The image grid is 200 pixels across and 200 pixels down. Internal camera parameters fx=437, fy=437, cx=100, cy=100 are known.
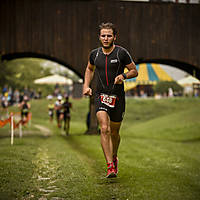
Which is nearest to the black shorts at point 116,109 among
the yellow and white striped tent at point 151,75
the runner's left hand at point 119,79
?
the runner's left hand at point 119,79

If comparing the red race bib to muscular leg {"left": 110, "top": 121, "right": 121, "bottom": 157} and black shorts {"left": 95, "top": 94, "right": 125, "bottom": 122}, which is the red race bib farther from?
muscular leg {"left": 110, "top": 121, "right": 121, "bottom": 157}

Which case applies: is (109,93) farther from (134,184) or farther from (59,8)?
(59,8)

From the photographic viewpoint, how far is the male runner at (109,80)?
7457mm

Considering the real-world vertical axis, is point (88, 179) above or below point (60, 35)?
below

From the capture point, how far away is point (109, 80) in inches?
297

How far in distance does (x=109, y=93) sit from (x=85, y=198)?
2.14m

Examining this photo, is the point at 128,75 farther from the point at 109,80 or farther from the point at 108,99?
the point at 108,99

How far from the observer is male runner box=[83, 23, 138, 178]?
7.46 meters

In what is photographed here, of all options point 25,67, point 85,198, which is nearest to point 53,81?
point 25,67

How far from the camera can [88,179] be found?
766 centimetres

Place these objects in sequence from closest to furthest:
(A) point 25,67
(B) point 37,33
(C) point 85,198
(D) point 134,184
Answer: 1. (C) point 85,198
2. (D) point 134,184
3. (B) point 37,33
4. (A) point 25,67

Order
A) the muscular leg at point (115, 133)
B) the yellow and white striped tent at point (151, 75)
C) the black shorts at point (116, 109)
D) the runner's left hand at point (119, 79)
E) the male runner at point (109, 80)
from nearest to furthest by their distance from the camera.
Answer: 1. the runner's left hand at point (119, 79)
2. the male runner at point (109, 80)
3. the black shorts at point (116, 109)
4. the muscular leg at point (115, 133)
5. the yellow and white striped tent at point (151, 75)

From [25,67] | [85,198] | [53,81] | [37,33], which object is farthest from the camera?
[25,67]

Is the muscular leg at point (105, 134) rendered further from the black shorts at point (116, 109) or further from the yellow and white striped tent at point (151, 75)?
the yellow and white striped tent at point (151, 75)
